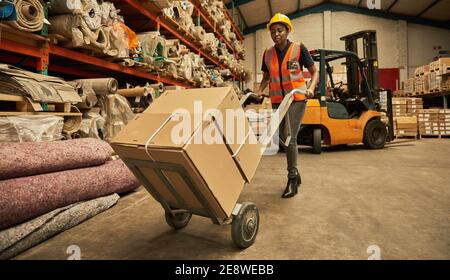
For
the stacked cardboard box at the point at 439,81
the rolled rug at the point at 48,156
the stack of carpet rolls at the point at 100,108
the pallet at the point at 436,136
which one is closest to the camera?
the rolled rug at the point at 48,156

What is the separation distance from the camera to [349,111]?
6.72 meters

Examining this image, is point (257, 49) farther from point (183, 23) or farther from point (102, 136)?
point (102, 136)

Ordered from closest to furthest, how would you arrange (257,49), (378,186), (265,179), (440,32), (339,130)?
1. (378,186)
2. (265,179)
3. (339,130)
4. (440,32)
5. (257,49)

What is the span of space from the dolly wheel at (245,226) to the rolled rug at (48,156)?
5.04ft

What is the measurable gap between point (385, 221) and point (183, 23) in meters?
5.11

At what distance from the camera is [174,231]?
214cm

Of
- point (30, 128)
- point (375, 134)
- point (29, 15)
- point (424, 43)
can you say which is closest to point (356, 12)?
point (424, 43)

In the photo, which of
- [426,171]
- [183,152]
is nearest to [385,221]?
[183,152]

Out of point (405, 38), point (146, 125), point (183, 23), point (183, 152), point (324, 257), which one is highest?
point (405, 38)

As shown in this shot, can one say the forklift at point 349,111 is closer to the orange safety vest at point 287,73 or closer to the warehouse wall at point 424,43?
the orange safety vest at point 287,73

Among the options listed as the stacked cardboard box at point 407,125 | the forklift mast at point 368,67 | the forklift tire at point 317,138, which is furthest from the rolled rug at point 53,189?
the stacked cardboard box at point 407,125

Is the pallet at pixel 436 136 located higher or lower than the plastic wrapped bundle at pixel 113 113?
lower

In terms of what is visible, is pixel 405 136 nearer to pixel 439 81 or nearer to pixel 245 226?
pixel 439 81

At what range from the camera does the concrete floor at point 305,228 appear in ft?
5.83
